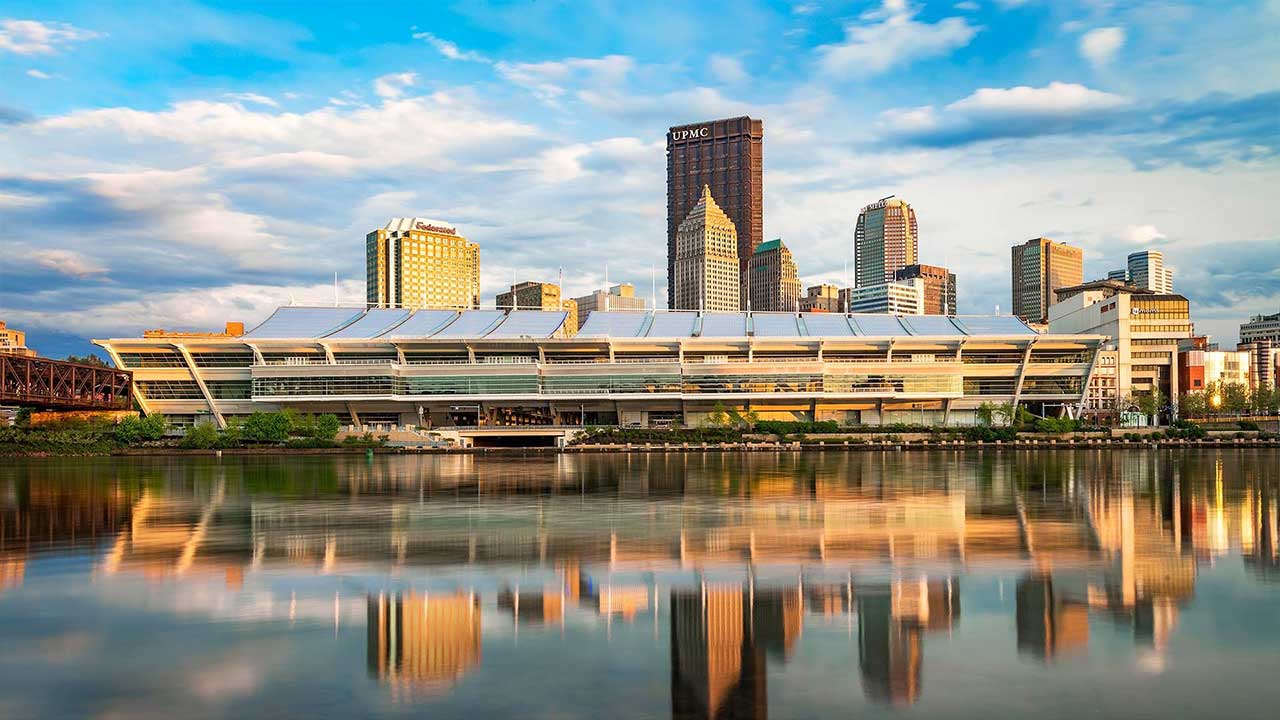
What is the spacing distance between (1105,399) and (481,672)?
136277mm

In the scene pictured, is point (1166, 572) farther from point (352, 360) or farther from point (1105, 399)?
point (1105, 399)

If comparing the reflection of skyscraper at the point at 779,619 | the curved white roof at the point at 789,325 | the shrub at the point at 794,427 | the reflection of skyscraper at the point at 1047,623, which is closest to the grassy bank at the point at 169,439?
the curved white roof at the point at 789,325

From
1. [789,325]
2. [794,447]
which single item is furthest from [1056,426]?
[789,325]

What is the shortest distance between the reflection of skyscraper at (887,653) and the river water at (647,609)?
0.06 meters

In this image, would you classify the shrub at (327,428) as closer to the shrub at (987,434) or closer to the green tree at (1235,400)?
the shrub at (987,434)

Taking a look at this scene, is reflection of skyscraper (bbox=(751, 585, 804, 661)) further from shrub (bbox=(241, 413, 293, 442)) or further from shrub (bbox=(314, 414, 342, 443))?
shrub (bbox=(241, 413, 293, 442))

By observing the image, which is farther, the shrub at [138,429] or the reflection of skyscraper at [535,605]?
the shrub at [138,429]

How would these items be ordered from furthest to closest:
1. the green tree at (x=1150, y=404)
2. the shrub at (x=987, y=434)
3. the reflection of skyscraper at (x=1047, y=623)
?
the green tree at (x=1150, y=404) < the shrub at (x=987, y=434) < the reflection of skyscraper at (x=1047, y=623)

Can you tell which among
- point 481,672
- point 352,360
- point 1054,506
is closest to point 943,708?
point 481,672

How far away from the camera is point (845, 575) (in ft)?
59.7

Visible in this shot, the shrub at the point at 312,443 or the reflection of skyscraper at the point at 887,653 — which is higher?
the reflection of skyscraper at the point at 887,653

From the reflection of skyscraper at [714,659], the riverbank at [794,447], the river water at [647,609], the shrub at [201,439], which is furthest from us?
the shrub at [201,439]

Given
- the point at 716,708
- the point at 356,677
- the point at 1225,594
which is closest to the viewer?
the point at 716,708

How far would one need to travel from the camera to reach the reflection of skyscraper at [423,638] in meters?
12.1
